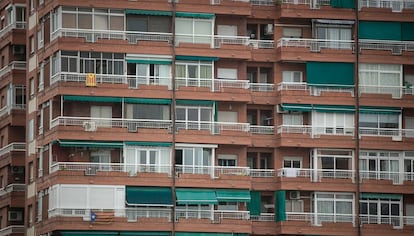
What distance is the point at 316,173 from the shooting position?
9906cm

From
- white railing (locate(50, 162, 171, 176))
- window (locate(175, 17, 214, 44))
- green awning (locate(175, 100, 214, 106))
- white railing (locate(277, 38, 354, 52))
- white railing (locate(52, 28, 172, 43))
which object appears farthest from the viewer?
white railing (locate(277, 38, 354, 52))

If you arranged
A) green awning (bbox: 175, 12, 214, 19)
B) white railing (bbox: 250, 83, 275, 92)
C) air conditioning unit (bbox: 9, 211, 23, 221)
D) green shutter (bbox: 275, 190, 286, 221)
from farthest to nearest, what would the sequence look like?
air conditioning unit (bbox: 9, 211, 23, 221)
white railing (bbox: 250, 83, 275, 92)
green awning (bbox: 175, 12, 214, 19)
green shutter (bbox: 275, 190, 286, 221)

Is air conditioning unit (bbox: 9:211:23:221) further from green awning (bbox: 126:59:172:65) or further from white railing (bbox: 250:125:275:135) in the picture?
Result: white railing (bbox: 250:125:275:135)

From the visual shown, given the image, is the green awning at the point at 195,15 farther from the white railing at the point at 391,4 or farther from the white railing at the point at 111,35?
the white railing at the point at 391,4

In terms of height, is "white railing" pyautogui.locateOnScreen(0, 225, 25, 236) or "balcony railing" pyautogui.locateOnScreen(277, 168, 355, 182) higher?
"balcony railing" pyautogui.locateOnScreen(277, 168, 355, 182)

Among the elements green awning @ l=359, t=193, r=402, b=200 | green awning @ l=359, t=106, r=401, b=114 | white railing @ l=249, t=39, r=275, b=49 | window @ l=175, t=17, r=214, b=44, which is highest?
window @ l=175, t=17, r=214, b=44

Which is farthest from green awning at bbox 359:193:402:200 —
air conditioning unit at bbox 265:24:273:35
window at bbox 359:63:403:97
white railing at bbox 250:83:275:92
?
air conditioning unit at bbox 265:24:273:35

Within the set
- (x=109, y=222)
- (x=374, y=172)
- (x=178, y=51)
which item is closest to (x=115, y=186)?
(x=109, y=222)

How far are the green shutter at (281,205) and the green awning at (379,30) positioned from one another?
1100 cm

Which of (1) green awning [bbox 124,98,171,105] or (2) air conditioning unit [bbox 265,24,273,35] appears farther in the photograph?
(2) air conditioning unit [bbox 265,24,273,35]

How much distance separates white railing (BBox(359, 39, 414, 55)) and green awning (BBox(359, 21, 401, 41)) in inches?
11.0

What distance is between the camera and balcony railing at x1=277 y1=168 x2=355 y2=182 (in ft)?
324

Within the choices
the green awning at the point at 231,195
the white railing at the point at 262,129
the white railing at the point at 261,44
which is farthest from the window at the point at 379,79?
the green awning at the point at 231,195

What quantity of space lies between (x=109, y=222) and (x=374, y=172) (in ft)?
54.5
